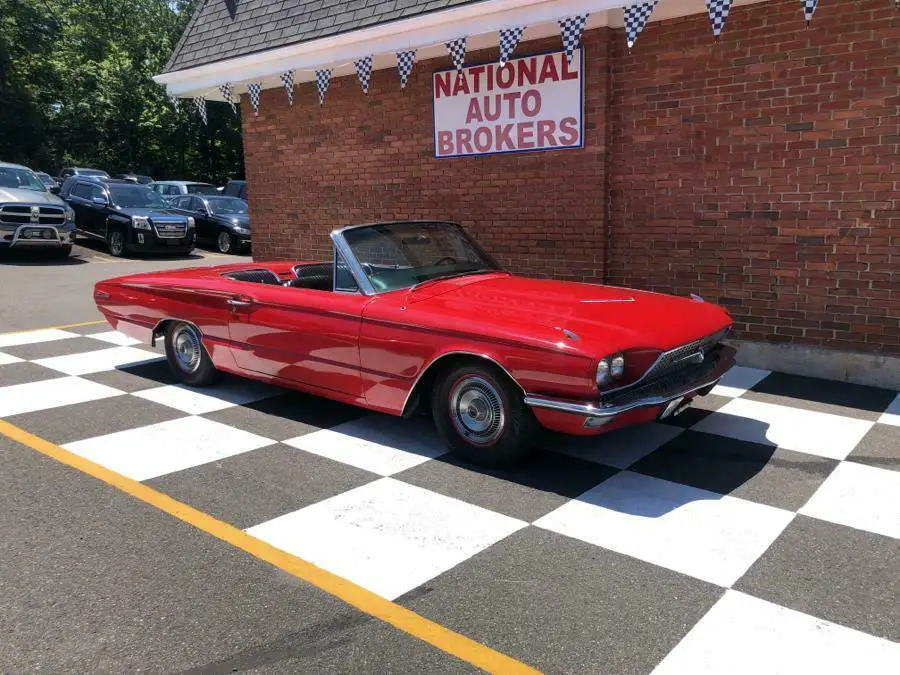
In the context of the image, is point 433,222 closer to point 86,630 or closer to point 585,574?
point 585,574

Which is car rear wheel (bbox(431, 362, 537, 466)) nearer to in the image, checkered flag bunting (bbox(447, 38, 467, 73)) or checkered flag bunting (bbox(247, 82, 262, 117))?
checkered flag bunting (bbox(447, 38, 467, 73))

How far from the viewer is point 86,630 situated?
266cm

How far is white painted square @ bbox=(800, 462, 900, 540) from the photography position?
3.53 meters

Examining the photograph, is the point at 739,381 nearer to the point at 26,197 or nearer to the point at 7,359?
the point at 7,359

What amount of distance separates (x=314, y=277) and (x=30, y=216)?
1184cm

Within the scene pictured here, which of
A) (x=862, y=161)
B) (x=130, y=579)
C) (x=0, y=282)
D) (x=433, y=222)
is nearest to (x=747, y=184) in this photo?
(x=862, y=161)

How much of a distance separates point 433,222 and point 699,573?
3200 mm

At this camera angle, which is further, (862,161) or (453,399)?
(862,161)

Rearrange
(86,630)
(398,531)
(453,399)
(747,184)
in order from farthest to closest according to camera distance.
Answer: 1. (747,184)
2. (453,399)
3. (398,531)
4. (86,630)

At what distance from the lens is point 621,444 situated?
15.2 ft

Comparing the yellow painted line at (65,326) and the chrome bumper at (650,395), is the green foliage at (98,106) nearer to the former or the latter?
the yellow painted line at (65,326)

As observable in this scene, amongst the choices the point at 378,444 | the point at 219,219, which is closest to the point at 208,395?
the point at 378,444

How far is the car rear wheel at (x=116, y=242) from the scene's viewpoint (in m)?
16.7

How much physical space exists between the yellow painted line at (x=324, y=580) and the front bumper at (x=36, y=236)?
40.3 ft
